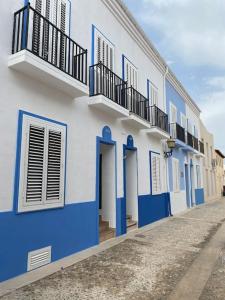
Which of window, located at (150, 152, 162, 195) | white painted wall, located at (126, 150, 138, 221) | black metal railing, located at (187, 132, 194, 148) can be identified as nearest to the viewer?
white painted wall, located at (126, 150, 138, 221)

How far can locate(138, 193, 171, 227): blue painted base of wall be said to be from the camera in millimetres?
9730

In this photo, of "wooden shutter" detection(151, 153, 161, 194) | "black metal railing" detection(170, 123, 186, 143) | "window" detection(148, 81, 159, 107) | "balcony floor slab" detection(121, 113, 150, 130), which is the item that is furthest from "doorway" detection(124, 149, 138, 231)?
"black metal railing" detection(170, 123, 186, 143)

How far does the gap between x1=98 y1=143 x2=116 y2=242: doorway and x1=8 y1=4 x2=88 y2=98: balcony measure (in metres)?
2.56

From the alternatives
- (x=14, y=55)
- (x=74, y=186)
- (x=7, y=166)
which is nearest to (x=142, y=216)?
→ (x=74, y=186)

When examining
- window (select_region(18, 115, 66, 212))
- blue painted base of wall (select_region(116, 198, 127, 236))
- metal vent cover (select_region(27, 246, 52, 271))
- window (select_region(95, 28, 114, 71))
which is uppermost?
window (select_region(95, 28, 114, 71))

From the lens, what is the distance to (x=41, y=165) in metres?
5.30

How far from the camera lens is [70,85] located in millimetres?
5688

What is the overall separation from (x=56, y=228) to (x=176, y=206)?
958cm

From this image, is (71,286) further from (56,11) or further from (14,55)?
(56,11)

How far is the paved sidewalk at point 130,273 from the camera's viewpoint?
4051mm

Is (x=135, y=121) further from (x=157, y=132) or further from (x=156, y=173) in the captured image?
(x=156, y=173)

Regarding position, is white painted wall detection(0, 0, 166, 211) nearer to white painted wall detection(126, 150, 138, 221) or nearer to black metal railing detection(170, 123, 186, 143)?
white painted wall detection(126, 150, 138, 221)

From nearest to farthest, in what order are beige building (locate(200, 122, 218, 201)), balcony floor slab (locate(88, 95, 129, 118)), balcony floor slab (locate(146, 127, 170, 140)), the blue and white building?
balcony floor slab (locate(88, 95, 129, 118))
balcony floor slab (locate(146, 127, 170, 140))
the blue and white building
beige building (locate(200, 122, 218, 201))

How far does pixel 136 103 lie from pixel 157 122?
7.13ft
